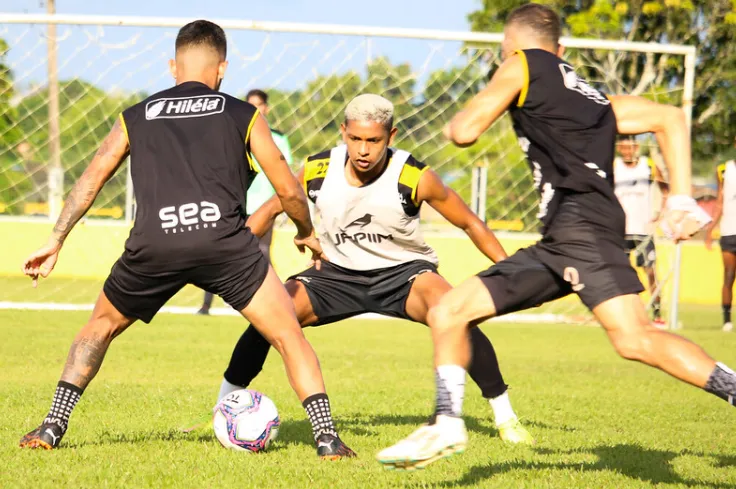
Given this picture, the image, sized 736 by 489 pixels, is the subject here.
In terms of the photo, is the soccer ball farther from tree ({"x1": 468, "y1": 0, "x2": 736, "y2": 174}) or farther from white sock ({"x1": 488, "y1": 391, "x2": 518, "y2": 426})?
tree ({"x1": 468, "y1": 0, "x2": 736, "y2": 174})

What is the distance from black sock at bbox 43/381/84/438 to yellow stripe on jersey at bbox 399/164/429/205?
219 cm

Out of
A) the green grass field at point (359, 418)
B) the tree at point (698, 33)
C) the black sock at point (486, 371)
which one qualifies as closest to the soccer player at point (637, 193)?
the green grass field at point (359, 418)

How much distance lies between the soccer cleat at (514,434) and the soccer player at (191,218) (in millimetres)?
1095

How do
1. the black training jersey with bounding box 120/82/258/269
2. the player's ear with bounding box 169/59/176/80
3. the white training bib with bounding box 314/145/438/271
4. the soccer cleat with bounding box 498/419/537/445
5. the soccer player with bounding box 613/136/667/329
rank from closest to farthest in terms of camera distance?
the black training jersey with bounding box 120/82/258/269 → the player's ear with bounding box 169/59/176/80 → the soccer cleat with bounding box 498/419/537/445 → the white training bib with bounding box 314/145/438/271 → the soccer player with bounding box 613/136/667/329

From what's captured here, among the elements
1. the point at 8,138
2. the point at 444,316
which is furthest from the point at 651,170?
the point at 444,316

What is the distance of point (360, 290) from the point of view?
6.03 m

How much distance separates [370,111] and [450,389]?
194 centimetres

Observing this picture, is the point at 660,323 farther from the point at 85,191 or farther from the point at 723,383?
the point at 85,191

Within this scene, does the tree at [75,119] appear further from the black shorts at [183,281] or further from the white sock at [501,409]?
the white sock at [501,409]

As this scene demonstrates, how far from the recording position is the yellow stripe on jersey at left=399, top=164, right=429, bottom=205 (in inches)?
233

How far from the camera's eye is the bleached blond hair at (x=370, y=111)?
18.5 ft

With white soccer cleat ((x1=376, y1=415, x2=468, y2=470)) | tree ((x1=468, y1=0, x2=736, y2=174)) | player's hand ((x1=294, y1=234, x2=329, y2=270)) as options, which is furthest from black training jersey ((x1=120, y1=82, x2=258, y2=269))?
tree ((x1=468, y1=0, x2=736, y2=174))

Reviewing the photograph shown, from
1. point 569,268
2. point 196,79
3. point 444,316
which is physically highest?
point 196,79

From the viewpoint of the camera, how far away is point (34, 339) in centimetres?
1020
